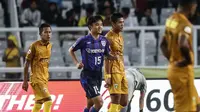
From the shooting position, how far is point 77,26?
66.4 feet

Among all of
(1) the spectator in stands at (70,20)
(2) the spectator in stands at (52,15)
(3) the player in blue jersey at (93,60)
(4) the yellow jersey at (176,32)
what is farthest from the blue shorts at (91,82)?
(2) the spectator in stands at (52,15)

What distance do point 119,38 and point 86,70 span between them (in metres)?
0.86

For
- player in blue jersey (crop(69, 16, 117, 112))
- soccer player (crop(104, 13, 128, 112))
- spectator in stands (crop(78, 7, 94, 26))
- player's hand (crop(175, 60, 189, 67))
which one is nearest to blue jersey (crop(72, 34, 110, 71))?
player in blue jersey (crop(69, 16, 117, 112))

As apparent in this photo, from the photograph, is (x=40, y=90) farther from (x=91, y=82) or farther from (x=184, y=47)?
(x=184, y=47)

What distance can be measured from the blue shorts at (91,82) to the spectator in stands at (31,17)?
7.12m

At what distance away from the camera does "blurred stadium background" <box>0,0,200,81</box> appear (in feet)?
Answer: 59.5

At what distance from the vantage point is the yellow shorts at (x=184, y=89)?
387 inches

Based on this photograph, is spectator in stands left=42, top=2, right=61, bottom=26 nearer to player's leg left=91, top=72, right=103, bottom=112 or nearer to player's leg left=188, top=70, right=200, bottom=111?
player's leg left=91, top=72, right=103, bottom=112

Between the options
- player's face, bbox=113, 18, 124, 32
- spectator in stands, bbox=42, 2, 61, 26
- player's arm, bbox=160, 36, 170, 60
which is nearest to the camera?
player's arm, bbox=160, 36, 170, 60

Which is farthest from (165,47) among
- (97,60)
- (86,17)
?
(86,17)

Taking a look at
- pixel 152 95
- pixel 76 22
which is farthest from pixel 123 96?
pixel 76 22

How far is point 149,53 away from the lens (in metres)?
18.3

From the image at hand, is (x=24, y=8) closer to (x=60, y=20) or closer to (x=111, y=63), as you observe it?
(x=60, y=20)

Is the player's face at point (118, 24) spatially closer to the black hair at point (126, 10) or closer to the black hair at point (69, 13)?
the black hair at point (69, 13)
